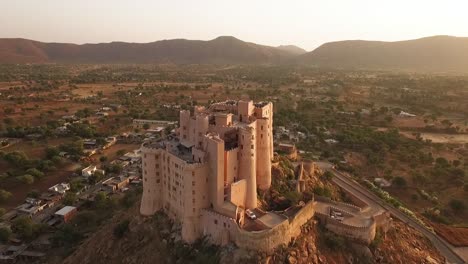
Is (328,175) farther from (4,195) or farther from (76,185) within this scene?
(4,195)

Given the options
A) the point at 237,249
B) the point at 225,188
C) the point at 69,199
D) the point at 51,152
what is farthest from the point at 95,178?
the point at 237,249

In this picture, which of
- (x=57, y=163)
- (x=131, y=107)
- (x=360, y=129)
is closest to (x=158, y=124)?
(x=131, y=107)

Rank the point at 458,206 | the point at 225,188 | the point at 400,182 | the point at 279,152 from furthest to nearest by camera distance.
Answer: the point at 400,182 → the point at 458,206 → the point at 279,152 → the point at 225,188

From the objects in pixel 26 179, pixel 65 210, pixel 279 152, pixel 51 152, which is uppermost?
pixel 279 152

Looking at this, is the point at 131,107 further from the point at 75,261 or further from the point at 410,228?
the point at 410,228

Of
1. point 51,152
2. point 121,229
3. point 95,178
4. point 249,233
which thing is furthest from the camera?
point 51,152

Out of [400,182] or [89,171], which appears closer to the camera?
[400,182]

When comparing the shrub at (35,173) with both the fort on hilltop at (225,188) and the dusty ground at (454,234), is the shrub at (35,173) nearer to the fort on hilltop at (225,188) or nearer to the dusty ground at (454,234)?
the fort on hilltop at (225,188)

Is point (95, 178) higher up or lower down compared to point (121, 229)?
lower down
